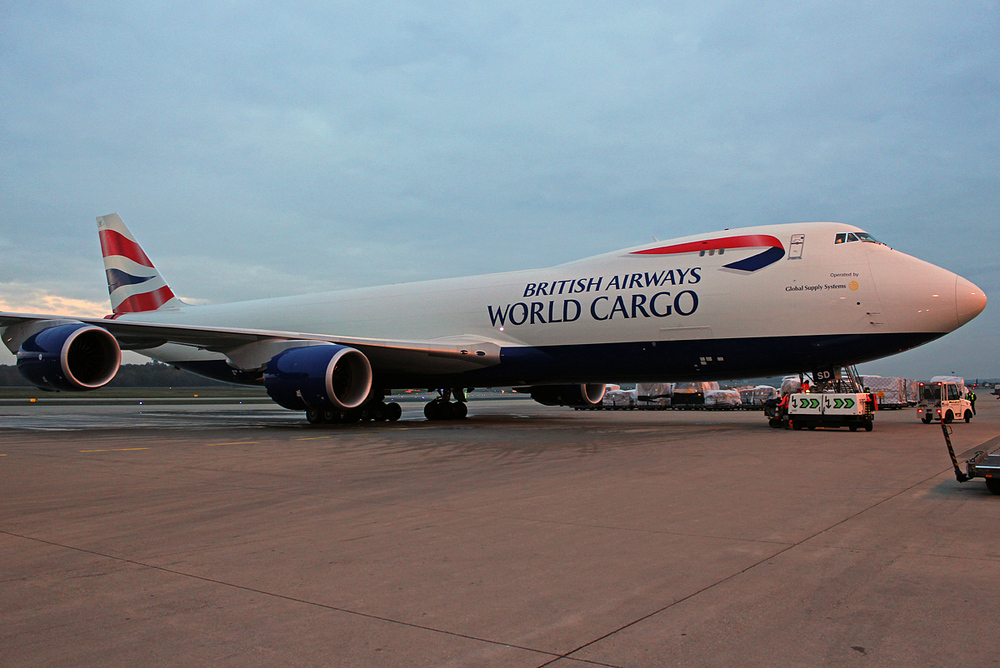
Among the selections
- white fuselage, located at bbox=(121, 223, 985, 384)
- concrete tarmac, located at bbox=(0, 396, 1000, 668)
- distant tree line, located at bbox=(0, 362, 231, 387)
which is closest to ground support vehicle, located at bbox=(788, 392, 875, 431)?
white fuselage, located at bbox=(121, 223, 985, 384)

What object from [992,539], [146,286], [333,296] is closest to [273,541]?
[992,539]

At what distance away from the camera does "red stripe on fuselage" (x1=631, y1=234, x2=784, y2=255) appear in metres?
15.2

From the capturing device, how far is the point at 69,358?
50.1 ft

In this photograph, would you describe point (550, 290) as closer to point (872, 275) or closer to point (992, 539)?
point (872, 275)

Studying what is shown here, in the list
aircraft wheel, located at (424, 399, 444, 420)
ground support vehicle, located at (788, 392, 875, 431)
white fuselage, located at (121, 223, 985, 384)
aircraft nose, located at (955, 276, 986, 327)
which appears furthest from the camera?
aircraft wheel, located at (424, 399, 444, 420)

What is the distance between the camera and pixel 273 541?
4949mm

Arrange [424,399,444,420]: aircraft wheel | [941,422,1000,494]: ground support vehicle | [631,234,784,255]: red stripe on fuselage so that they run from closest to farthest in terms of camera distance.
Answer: [941,422,1000,494]: ground support vehicle
[631,234,784,255]: red stripe on fuselage
[424,399,444,420]: aircraft wheel

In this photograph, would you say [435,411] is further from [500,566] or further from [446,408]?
[500,566]

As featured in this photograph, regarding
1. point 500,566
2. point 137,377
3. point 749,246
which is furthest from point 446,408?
point 137,377

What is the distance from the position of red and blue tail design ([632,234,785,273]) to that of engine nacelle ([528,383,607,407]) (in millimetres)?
6855

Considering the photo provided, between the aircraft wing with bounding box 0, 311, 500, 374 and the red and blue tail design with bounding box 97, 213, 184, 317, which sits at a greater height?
the red and blue tail design with bounding box 97, 213, 184, 317

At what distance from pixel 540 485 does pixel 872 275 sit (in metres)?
10.4

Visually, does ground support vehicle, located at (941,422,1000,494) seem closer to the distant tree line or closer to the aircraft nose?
the aircraft nose

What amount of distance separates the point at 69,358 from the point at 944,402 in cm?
2385
